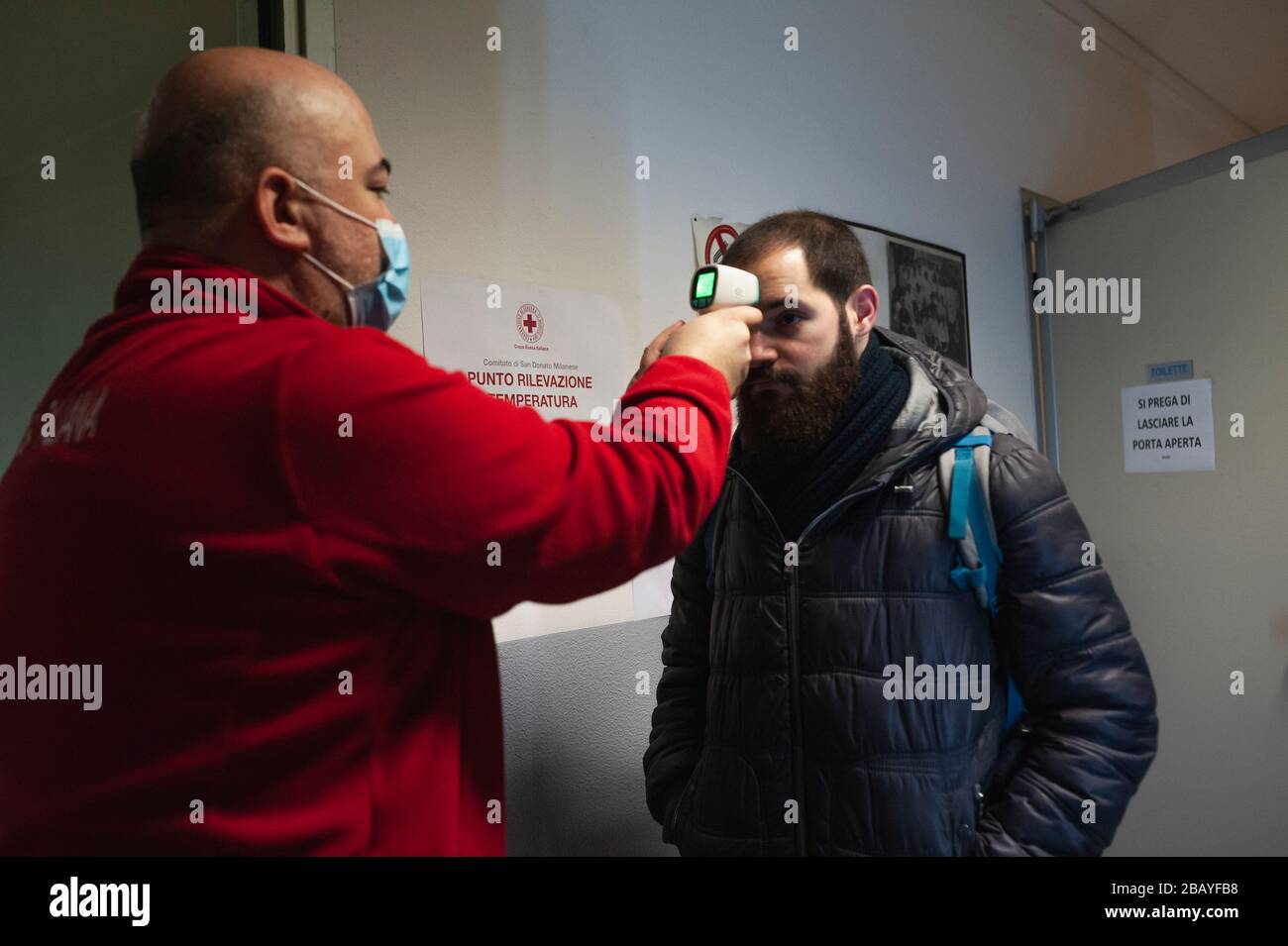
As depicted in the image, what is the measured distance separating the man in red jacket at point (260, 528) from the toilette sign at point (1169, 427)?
2309 mm

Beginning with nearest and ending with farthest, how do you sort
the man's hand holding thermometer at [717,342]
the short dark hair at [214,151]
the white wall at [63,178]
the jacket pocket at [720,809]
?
the short dark hair at [214,151] < the man's hand holding thermometer at [717,342] < the jacket pocket at [720,809] < the white wall at [63,178]

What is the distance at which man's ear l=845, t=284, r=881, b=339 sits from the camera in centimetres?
134

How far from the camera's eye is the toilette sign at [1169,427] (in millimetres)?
2471

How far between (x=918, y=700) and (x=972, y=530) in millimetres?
250

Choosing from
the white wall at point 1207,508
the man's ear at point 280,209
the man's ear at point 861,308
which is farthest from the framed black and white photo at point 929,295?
the man's ear at point 280,209

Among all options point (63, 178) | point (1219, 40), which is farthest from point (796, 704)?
point (1219, 40)

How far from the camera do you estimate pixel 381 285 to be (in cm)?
83

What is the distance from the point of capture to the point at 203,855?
684 millimetres

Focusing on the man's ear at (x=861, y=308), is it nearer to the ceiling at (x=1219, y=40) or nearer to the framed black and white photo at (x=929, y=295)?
the framed black and white photo at (x=929, y=295)

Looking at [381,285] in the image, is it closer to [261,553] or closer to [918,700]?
[261,553]

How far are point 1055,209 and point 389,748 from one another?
290cm
